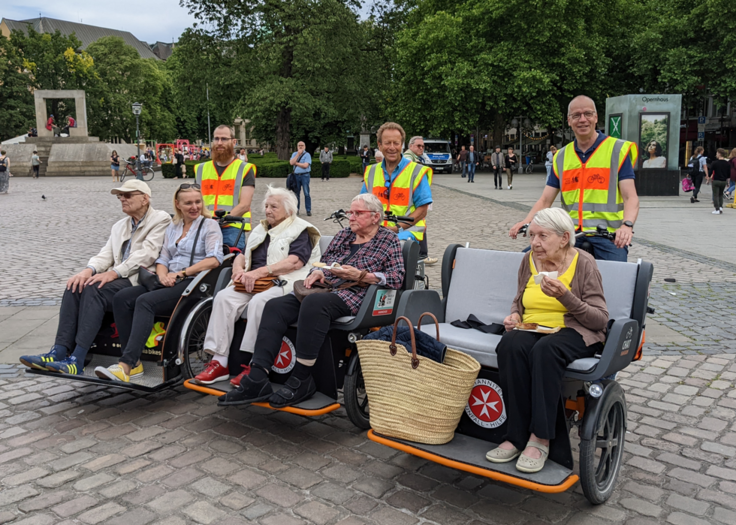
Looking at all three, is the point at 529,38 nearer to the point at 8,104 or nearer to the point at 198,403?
the point at 198,403

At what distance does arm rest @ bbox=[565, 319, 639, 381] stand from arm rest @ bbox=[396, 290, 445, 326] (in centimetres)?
108

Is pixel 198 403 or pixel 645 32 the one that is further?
pixel 645 32

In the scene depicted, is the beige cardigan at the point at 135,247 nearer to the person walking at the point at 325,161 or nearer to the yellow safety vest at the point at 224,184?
the yellow safety vest at the point at 224,184

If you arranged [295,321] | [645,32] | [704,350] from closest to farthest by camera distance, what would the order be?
[295,321] < [704,350] < [645,32]

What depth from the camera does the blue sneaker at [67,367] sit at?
4.66 m

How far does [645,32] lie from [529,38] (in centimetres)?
579

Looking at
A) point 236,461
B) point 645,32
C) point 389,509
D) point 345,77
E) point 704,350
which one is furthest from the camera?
point 345,77

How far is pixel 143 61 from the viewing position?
73875 mm

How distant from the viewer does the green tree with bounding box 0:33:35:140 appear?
190ft

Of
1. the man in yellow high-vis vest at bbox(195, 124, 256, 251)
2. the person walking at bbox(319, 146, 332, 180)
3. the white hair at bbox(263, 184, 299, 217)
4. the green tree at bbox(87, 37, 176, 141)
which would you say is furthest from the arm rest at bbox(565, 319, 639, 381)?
the green tree at bbox(87, 37, 176, 141)

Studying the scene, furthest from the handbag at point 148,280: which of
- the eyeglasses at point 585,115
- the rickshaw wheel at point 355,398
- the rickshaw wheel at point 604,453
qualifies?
the rickshaw wheel at point 604,453

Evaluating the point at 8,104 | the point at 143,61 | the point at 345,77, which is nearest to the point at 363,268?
the point at 345,77

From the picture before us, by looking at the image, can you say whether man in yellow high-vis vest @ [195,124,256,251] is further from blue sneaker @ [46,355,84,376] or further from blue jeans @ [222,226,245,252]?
blue sneaker @ [46,355,84,376]

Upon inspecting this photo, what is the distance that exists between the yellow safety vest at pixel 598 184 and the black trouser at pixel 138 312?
113 inches
